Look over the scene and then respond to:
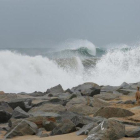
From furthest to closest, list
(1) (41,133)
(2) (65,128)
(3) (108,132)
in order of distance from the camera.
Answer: (1) (41,133)
(2) (65,128)
(3) (108,132)

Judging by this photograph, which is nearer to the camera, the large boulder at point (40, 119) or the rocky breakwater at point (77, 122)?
the rocky breakwater at point (77, 122)

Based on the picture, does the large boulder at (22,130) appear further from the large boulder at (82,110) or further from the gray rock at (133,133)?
the large boulder at (82,110)

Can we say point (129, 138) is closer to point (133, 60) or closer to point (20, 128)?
point (20, 128)

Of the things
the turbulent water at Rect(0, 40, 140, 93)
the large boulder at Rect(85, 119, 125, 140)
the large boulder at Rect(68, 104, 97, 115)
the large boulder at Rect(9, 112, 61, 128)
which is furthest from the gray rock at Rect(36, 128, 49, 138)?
the turbulent water at Rect(0, 40, 140, 93)

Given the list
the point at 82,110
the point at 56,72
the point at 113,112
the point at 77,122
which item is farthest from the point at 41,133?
the point at 56,72

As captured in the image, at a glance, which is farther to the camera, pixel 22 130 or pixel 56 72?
pixel 56 72

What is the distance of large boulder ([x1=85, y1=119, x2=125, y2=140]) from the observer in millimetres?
2879

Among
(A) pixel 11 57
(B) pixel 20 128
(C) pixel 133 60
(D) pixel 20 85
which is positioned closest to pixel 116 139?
(B) pixel 20 128

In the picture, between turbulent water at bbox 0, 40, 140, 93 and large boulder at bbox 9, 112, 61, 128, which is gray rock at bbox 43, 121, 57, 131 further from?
turbulent water at bbox 0, 40, 140, 93

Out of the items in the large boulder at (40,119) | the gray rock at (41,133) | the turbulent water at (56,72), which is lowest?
the gray rock at (41,133)

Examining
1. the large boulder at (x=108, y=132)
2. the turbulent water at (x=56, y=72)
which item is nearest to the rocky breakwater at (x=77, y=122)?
the large boulder at (x=108, y=132)

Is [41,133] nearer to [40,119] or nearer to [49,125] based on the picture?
[49,125]

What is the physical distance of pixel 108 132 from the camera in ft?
9.59

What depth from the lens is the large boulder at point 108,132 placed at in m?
2.88
